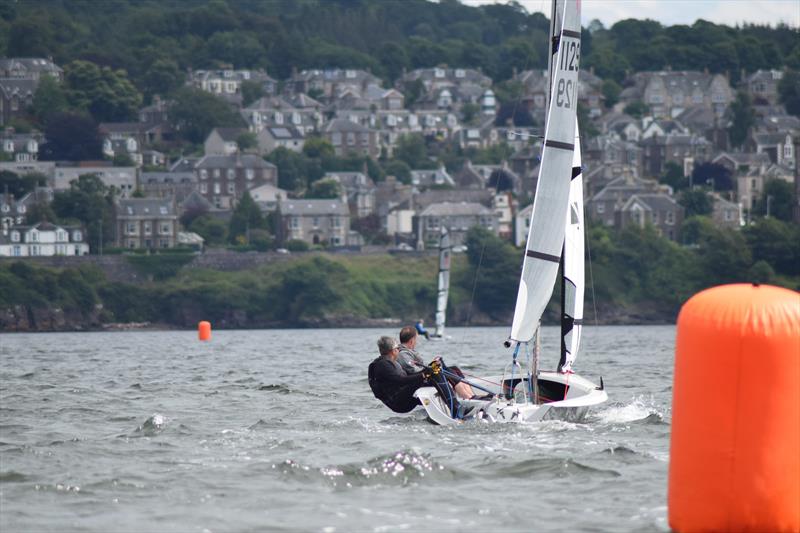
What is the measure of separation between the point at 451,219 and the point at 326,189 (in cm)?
1494

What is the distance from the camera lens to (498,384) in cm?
2144

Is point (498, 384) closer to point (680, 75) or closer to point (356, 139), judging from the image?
point (356, 139)

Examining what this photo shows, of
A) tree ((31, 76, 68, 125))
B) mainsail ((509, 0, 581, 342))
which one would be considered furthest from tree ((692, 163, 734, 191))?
mainsail ((509, 0, 581, 342))

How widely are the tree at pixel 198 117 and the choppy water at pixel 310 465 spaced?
139451mm

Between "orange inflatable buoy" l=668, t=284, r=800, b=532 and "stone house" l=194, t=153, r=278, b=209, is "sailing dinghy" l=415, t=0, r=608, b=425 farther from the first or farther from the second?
"stone house" l=194, t=153, r=278, b=209

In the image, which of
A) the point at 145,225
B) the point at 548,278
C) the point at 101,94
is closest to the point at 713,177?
the point at 145,225

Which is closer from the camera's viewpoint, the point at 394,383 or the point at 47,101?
the point at 394,383

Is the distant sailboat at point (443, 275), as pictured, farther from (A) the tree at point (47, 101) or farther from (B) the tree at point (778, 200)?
(A) the tree at point (47, 101)

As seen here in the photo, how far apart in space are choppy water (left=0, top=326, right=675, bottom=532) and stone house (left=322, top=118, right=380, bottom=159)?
134 metres

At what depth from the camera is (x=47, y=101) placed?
168 metres

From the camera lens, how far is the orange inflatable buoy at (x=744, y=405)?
11328 millimetres

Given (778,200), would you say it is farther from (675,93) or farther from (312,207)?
(675,93)

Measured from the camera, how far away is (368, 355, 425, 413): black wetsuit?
66.5ft

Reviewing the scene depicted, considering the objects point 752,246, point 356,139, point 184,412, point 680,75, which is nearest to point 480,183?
point 356,139
